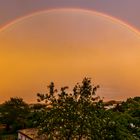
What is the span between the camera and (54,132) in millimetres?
16203

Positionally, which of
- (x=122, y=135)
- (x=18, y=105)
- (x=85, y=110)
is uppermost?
(x=18, y=105)

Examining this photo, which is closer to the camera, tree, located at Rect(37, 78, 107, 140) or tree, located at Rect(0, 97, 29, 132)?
tree, located at Rect(37, 78, 107, 140)

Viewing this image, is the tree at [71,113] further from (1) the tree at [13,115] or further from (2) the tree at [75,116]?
(1) the tree at [13,115]

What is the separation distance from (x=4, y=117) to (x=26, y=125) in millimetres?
4442

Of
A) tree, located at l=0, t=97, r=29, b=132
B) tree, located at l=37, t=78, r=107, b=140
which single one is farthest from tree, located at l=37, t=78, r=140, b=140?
tree, located at l=0, t=97, r=29, b=132

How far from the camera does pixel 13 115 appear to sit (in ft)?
151

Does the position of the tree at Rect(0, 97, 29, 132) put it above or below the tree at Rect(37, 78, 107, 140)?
above

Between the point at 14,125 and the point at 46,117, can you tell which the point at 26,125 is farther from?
the point at 46,117

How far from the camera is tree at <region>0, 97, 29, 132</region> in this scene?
149 feet

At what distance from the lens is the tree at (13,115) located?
45344mm

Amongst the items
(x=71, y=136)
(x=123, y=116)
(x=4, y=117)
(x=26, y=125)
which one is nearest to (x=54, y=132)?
(x=71, y=136)

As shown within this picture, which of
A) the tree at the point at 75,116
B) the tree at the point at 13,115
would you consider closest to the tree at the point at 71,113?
the tree at the point at 75,116

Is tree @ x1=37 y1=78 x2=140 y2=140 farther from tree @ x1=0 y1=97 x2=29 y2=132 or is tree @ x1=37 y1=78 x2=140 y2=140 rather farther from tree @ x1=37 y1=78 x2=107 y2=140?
tree @ x1=0 y1=97 x2=29 y2=132

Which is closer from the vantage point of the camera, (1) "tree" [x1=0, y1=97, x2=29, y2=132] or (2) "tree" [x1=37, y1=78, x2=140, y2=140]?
(2) "tree" [x1=37, y1=78, x2=140, y2=140]
